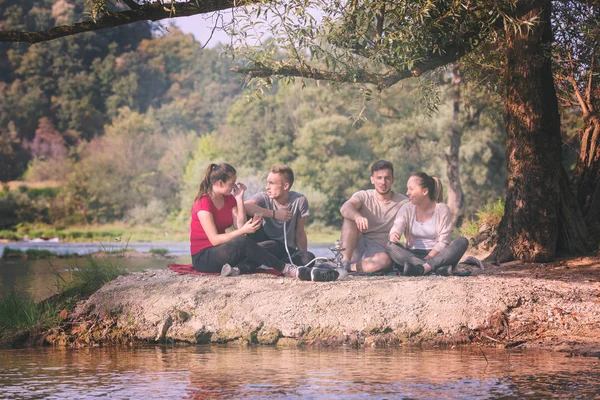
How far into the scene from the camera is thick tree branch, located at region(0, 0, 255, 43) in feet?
39.1

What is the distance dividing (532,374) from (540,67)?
694cm

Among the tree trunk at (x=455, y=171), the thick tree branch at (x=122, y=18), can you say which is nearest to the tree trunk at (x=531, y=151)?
the thick tree branch at (x=122, y=18)

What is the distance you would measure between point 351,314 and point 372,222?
2530 millimetres

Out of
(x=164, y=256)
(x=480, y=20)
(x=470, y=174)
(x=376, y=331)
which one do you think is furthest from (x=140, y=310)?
(x=470, y=174)

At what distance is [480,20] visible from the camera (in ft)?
43.1

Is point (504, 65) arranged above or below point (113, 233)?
above

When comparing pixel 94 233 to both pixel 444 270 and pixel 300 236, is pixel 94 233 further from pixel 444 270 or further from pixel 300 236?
pixel 444 270

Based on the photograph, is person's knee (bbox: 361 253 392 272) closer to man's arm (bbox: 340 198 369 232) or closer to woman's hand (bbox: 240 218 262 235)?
man's arm (bbox: 340 198 369 232)

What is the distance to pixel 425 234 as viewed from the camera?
1205cm

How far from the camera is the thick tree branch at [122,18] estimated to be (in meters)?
11.9

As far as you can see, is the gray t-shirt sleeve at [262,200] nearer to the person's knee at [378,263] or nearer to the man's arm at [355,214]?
the man's arm at [355,214]

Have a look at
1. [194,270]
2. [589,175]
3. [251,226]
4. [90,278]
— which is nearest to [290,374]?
[251,226]

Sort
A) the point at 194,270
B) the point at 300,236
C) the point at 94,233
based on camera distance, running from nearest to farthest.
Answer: the point at 194,270 < the point at 300,236 < the point at 94,233

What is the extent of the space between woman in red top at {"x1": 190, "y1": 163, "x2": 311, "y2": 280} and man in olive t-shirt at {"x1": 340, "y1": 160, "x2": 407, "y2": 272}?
3.99 feet
